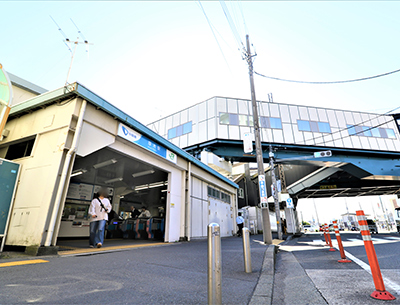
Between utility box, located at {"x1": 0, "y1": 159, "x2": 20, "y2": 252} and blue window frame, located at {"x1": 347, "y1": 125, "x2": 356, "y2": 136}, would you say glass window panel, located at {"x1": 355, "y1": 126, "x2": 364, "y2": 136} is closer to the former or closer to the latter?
blue window frame, located at {"x1": 347, "y1": 125, "x2": 356, "y2": 136}

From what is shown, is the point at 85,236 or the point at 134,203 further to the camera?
the point at 134,203

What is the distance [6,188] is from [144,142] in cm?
421

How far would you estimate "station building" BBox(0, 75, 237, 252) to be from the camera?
538 cm

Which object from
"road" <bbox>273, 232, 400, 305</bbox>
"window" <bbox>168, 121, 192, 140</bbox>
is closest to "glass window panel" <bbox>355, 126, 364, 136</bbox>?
"window" <bbox>168, 121, 192, 140</bbox>

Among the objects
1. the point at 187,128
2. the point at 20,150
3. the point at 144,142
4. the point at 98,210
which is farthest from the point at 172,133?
the point at 98,210

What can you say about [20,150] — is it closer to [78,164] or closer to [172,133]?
[78,164]

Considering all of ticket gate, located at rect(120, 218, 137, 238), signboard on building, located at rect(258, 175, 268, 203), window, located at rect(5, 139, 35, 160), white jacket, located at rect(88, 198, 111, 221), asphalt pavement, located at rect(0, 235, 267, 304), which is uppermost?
window, located at rect(5, 139, 35, 160)

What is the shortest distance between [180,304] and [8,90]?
6952mm

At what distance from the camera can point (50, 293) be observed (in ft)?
7.74

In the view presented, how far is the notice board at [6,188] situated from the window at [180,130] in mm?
14961

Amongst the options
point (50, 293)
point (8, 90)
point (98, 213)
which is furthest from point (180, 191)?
point (50, 293)

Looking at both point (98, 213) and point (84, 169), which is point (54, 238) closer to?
point (98, 213)

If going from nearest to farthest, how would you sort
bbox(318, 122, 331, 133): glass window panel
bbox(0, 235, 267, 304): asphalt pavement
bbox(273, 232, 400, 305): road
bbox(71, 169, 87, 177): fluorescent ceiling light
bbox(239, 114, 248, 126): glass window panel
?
bbox(0, 235, 267, 304): asphalt pavement < bbox(273, 232, 400, 305): road < bbox(71, 169, 87, 177): fluorescent ceiling light < bbox(239, 114, 248, 126): glass window panel < bbox(318, 122, 331, 133): glass window panel

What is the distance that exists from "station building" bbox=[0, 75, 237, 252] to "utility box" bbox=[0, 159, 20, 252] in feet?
0.42
